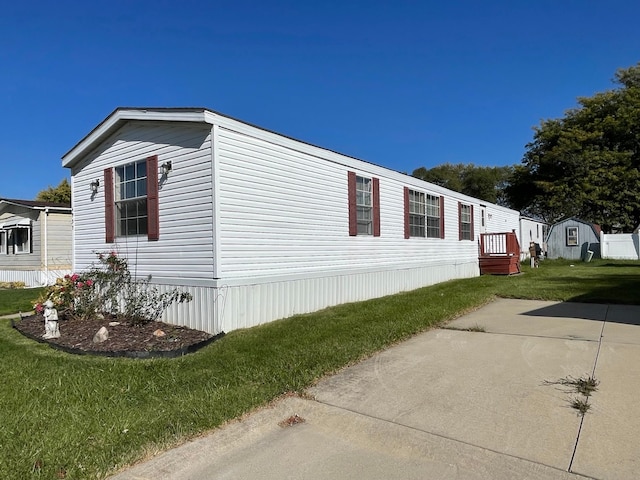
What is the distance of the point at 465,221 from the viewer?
53.6 ft

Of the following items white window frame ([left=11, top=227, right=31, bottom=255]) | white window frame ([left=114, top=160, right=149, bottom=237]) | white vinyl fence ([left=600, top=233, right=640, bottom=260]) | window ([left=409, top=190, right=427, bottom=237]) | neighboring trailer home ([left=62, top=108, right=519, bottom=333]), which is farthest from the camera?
white vinyl fence ([left=600, top=233, right=640, bottom=260])

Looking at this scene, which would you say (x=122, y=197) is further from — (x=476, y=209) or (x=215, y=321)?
(x=476, y=209)

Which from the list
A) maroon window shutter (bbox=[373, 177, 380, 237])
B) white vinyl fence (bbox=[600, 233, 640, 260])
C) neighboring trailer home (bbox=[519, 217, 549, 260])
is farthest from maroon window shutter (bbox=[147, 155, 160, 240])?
white vinyl fence (bbox=[600, 233, 640, 260])

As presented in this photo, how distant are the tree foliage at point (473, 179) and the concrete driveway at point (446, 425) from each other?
4131 cm

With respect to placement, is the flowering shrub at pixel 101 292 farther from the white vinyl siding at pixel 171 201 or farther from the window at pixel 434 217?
the window at pixel 434 217

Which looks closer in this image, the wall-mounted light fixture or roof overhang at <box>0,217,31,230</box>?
the wall-mounted light fixture

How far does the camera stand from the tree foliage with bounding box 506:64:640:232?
27859 millimetres

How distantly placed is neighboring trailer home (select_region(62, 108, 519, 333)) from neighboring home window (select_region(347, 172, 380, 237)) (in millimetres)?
25

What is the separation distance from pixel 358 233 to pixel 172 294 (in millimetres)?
4424

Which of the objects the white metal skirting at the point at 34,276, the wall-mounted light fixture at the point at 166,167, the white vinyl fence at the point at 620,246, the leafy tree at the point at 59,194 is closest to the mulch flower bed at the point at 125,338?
the wall-mounted light fixture at the point at 166,167

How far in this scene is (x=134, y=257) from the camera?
27.1ft

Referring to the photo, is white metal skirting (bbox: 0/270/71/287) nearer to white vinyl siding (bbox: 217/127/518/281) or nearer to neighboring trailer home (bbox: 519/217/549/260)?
white vinyl siding (bbox: 217/127/518/281)

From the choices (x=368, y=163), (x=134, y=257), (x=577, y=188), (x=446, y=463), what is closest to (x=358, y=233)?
(x=368, y=163)

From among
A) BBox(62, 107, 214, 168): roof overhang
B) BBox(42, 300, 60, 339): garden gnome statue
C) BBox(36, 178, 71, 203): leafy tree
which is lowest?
BBox(42, 300, 60, 339): garden gnome statue
